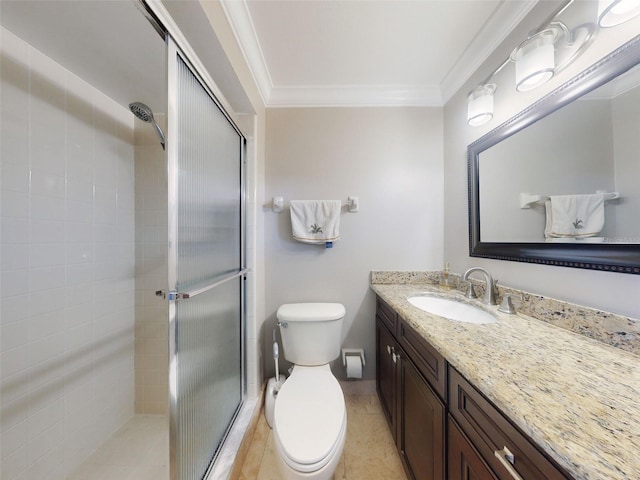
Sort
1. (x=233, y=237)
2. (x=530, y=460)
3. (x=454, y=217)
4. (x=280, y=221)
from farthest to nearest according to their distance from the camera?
(x=280, y=221)
(x=454, y=217)
(x=233, y=237)
(x=530, y=460)

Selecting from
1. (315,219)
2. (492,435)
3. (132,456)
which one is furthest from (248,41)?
(132,456)

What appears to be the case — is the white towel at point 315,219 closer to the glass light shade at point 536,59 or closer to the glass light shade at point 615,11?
the glass light shade at point 536,59

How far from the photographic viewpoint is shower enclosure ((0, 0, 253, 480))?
84cm

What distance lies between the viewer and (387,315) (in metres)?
1.37

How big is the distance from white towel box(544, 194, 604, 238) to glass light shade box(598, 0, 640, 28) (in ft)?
1.75

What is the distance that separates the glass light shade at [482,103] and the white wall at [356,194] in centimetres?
46

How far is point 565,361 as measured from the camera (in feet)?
2.02

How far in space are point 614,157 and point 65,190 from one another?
7.66ft

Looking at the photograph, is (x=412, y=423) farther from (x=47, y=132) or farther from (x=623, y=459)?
(x=47, y=132)

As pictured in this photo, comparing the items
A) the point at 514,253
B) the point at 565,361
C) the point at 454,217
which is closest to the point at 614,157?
the point at 514,253

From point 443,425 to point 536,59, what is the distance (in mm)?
1419

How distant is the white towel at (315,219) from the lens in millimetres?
1604

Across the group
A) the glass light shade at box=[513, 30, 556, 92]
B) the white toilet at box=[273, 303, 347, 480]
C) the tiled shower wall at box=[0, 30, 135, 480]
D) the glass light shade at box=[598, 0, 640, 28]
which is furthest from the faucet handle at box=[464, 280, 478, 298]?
the tiled shower wall at box=[0, 30, 135, 480]

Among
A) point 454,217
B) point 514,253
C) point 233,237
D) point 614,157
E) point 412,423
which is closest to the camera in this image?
point 614,157
